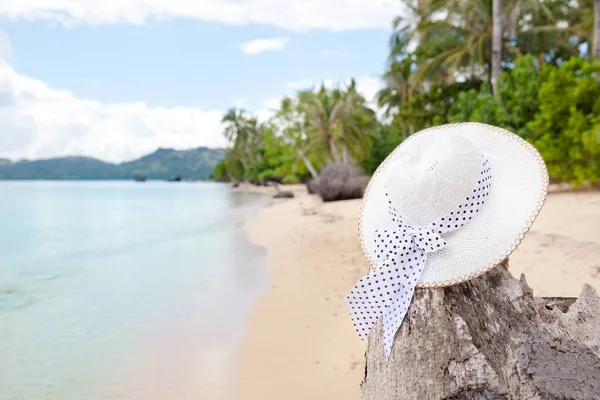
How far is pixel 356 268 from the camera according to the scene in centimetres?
712

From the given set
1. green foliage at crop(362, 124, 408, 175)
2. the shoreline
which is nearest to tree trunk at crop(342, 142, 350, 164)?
green foliage at crop(362, 124, 408, 175)

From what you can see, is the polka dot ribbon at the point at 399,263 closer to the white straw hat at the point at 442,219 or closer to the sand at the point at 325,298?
the white straw hat at the point at 442,219

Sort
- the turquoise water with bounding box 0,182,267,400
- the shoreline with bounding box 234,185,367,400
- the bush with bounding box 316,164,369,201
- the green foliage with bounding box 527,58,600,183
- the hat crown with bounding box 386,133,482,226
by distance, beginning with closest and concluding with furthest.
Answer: the hat crown with bounding box 386,133,482,226
the shoreline with bounding box 234,185,367,400
the turquoise water with bounding box 0,182,267,400
the green foliage with bounding box 527,58,600,183
the bush with bounding box 316,164,369,201

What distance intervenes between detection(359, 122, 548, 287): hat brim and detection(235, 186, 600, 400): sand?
6.17ft

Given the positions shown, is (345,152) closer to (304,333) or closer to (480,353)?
(304,333)

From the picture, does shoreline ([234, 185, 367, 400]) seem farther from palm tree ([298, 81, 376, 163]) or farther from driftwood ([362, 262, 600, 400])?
palm tree ([298, 81, 376, 163])

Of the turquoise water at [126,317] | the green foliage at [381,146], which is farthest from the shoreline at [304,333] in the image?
the green foliage at [381,146]

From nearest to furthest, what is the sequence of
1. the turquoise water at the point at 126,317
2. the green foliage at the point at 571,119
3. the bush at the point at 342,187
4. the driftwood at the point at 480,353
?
1. the driftwood at the point at 480,353
2. the turquoise water at the point at 126,317
3. the green foliage at the point at 571,119
4. the bush at the point at 342,187

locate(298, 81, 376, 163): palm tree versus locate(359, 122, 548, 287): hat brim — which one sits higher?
locate(298, 81, 376, 163): palm tree

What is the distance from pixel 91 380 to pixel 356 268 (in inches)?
156

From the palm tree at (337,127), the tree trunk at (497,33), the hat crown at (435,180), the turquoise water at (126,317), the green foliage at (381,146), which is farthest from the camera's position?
the green foliage at (381,146)

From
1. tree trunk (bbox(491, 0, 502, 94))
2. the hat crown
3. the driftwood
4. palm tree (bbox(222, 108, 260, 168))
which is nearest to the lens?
the driftwood

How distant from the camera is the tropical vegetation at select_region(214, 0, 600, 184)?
1298cm

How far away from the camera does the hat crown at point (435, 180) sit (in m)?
1.74
